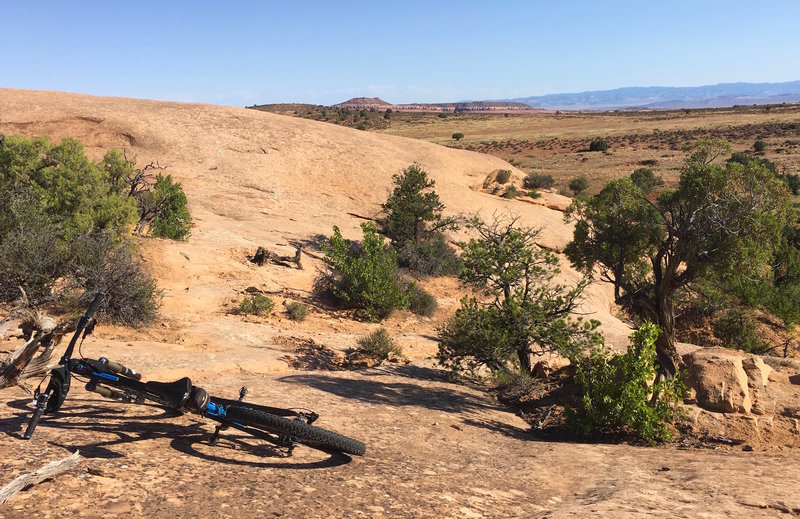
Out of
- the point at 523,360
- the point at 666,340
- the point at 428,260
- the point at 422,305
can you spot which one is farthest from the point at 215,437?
the point at 428,260

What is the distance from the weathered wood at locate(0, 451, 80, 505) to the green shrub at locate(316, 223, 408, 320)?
11.0 metres

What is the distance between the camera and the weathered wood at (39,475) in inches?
147

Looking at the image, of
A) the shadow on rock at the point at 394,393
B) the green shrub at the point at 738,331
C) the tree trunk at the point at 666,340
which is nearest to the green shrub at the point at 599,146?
the green shrub at the point at 738,331

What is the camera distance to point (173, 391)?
5.02m

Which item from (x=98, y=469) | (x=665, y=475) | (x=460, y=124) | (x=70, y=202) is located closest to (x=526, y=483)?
(x=665, y=475)

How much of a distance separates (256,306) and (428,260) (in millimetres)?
7787

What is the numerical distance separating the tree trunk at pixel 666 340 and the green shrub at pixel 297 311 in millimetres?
8118

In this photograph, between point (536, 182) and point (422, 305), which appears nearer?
point (422, 305)

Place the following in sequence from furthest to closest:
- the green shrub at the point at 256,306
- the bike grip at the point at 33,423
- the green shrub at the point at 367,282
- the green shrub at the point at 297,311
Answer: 1. the green shrub at the point at 367,282
2. the green shrub at the point at 297,311
3. the green shrub at the point at 256,306
4. the bike grip at the point at 33,423

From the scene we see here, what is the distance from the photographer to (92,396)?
21.2 ft

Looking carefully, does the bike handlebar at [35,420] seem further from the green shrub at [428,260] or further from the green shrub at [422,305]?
the green shrub at [428,260]

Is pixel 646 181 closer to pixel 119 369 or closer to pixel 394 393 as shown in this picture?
pixel 394 393

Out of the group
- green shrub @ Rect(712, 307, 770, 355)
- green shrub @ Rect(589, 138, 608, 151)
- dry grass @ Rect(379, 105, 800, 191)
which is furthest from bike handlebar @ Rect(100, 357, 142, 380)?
green shrub @ Rect(589, 138, 608, 151)

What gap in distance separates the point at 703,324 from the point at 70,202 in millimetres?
18630
